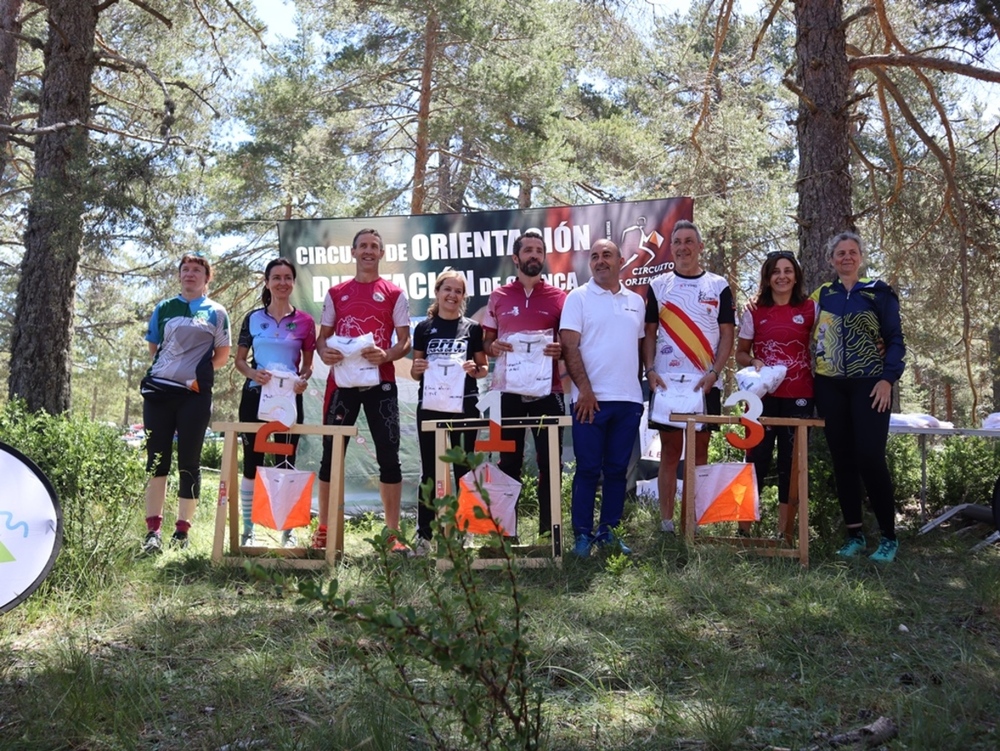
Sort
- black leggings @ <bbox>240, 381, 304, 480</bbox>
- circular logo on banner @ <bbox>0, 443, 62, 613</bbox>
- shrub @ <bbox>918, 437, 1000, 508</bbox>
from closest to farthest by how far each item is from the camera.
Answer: circular logo on banner @ <bbox>0, 443, 62, 613</bbox>, black leggings @ <bbox>240, 381, 304, 480</bbox>, shrub @ <bbox>918, 437, 1000, 508</bbox>

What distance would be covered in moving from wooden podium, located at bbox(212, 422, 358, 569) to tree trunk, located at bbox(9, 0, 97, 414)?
318 cm

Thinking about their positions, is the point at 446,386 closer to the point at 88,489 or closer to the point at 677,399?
the point at 677,399

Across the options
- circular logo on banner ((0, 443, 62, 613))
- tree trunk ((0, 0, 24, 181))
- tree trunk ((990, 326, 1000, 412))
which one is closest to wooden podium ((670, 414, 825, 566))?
circular logo on banner ((0, 443, 62, 613))

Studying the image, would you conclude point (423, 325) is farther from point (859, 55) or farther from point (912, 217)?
point (912, 217)

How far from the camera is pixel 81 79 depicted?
7746 mm

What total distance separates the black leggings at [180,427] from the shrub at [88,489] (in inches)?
14.0

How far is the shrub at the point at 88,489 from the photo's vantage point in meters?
4.04

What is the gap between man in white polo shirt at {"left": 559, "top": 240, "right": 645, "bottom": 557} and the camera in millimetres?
4980

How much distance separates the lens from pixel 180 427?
528cm

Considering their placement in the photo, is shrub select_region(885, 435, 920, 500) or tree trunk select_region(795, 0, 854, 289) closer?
tree trunk select_region(795, 0, 854, 289)

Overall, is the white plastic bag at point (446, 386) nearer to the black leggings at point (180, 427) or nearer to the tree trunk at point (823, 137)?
the black leggings at point (180, 427)

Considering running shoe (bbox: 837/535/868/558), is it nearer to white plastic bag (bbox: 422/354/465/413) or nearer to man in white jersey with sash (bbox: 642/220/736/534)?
man in white jersey with sash (bbox: 642/220/736/534)

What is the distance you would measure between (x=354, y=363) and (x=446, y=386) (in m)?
0.53

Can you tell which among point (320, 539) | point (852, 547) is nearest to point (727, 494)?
point (852, 547)
